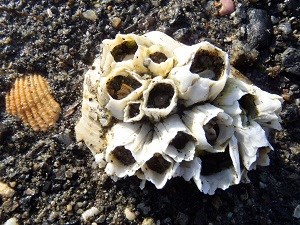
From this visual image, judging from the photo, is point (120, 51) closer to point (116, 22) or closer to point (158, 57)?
point (158, 57)

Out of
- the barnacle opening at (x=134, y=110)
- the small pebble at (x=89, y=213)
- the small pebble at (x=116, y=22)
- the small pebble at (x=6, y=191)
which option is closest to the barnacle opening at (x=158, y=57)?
the barnacle opening at (x=134, y=110)

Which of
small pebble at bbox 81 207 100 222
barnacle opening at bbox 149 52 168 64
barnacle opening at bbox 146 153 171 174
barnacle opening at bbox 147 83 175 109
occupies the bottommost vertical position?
small pebble at bbox 81 207 100 222

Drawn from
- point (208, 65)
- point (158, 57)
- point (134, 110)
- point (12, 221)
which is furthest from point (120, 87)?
point (12, 221)

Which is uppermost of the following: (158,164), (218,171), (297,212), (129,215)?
(158,164)

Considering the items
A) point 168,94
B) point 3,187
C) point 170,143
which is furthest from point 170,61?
point 3,187

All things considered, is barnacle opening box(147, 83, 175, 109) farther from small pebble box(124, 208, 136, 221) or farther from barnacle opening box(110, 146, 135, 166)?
small pebble box(124, 208, 136, 221)

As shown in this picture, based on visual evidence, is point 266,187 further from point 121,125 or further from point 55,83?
point 55,83

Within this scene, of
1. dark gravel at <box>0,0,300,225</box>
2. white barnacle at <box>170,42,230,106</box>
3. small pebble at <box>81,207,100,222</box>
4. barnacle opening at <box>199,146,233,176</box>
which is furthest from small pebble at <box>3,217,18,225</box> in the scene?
white barnacle at <box>170,42,230,106</box>
